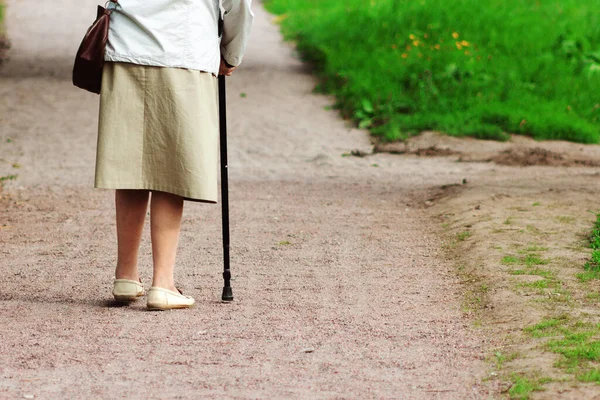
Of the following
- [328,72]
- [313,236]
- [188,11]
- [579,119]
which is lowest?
[328,72]

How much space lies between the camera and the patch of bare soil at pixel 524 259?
392 cm

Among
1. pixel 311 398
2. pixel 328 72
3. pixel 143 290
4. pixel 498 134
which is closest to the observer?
pixel 311 398

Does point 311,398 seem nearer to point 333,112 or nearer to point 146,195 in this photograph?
point 146,195

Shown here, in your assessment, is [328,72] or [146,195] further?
[328,72]

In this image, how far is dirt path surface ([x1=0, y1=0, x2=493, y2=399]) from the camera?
3.70m

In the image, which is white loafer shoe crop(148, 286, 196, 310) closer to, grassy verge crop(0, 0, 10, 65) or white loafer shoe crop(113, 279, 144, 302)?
white loafer shoe crop(113, 279, 144, 302)

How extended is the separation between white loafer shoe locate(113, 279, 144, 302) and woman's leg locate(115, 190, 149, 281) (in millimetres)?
23

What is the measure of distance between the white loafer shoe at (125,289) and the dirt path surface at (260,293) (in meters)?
0.06

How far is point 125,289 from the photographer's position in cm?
472

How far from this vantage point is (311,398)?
→ 3.46 metres

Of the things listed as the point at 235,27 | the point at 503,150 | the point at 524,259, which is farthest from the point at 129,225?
the point at 503,150

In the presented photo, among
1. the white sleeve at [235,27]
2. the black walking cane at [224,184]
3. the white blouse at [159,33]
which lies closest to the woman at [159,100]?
the white blouse at [159,33]

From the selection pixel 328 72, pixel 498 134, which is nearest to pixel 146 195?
pixel 498 134

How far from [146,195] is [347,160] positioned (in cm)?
685
